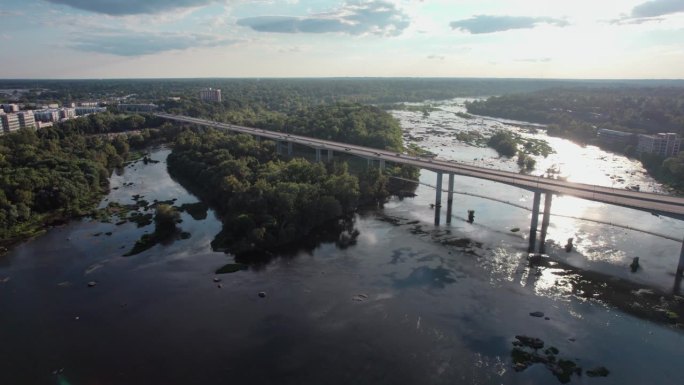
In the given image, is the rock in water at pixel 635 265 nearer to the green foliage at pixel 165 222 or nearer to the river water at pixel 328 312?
the river water at pixel 328 312

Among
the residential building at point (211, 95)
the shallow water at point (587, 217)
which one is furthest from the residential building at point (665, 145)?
the residential building at point (211, 95)

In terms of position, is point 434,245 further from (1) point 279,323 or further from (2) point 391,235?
(1) point 279,323

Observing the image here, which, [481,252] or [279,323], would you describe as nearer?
[279,323]

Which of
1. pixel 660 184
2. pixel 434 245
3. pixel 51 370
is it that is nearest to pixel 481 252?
pixel 434 245

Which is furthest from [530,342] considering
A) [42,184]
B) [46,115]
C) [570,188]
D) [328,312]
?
[46,115]

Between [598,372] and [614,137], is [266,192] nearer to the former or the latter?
[598,372]

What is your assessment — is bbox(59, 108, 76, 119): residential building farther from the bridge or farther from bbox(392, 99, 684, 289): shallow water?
the bridge

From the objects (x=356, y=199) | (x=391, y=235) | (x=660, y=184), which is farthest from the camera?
(x=660, y=184)
